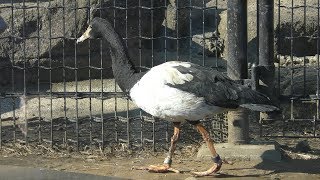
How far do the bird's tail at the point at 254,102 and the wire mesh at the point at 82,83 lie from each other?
3.33 feet

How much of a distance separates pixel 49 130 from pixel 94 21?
5.46 feet

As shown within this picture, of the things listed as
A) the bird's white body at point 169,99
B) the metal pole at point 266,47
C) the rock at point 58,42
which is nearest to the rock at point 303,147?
the metal pole at point 266,47

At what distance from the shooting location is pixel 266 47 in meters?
7.25

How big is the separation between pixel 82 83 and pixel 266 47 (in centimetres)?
388

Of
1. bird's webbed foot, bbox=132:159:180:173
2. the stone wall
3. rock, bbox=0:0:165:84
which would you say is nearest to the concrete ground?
bird's webbed foot, bbox=132:159:180:173

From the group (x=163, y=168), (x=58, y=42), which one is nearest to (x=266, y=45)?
(x=163, y=168)

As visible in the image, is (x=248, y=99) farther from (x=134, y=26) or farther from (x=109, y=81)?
(x=109, y=81)

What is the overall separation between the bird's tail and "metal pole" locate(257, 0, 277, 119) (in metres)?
0.69

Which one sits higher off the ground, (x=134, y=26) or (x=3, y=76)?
(x=134, y=26)

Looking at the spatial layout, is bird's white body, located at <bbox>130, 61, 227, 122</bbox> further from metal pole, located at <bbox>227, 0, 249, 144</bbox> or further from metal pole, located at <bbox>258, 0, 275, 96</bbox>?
metal pole, located at <bbox>258, 0, 275, 96</bbox>

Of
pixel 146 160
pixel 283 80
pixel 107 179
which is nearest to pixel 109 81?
pixel 283 80

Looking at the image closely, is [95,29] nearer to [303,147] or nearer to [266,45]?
[266,45]

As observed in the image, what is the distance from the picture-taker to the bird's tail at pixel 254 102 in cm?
628

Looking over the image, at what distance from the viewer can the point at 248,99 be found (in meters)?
6.35
